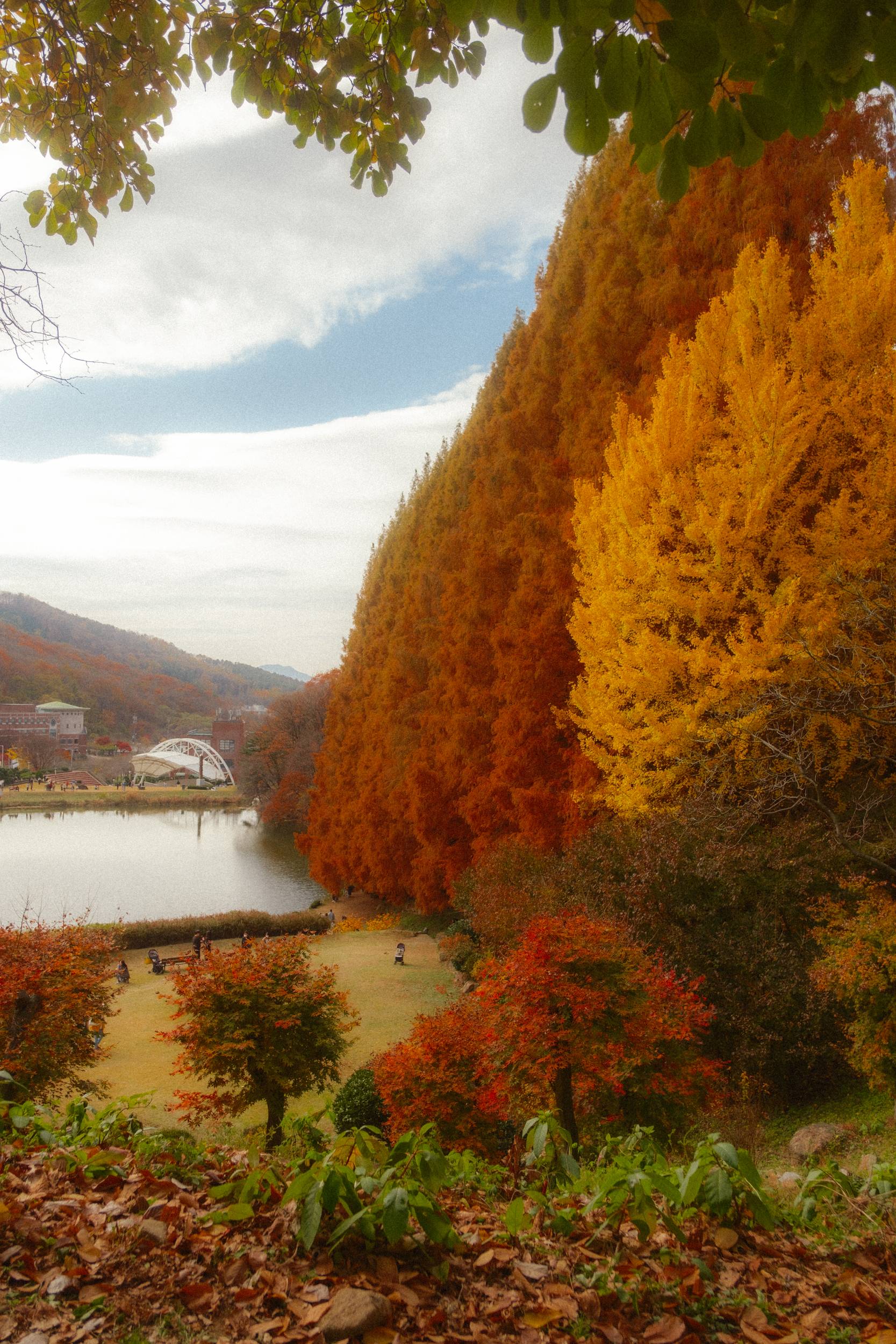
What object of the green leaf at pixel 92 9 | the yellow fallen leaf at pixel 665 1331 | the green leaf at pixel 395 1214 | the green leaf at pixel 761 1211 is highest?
the green leaf at pixel 92 9

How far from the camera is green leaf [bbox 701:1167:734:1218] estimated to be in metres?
2.49

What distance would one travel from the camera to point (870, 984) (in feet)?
23.1

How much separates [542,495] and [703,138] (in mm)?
14807

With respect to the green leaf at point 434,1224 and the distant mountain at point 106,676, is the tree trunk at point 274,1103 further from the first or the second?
the distant mountain at point 106,676

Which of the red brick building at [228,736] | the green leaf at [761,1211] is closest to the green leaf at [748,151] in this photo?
the green leaf at [761,1211]

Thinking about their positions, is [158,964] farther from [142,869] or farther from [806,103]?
[806,103]

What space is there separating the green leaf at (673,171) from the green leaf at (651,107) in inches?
7.7

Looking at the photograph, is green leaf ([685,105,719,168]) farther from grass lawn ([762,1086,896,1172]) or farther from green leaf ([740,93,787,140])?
grass lawn ([762,1086,896,1172])

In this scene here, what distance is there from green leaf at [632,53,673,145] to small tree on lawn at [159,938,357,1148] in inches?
324

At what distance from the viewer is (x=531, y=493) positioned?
55.5ft

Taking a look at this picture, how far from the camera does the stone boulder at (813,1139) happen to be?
23.3 ft

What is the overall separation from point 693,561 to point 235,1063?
8.80 m

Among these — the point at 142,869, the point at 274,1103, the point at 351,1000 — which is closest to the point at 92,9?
the point at 274,1103

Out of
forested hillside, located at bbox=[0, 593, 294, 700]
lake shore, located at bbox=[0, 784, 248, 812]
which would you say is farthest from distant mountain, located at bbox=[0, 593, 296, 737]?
lake shore, located at bbox=[0, 784, 248, 812]
